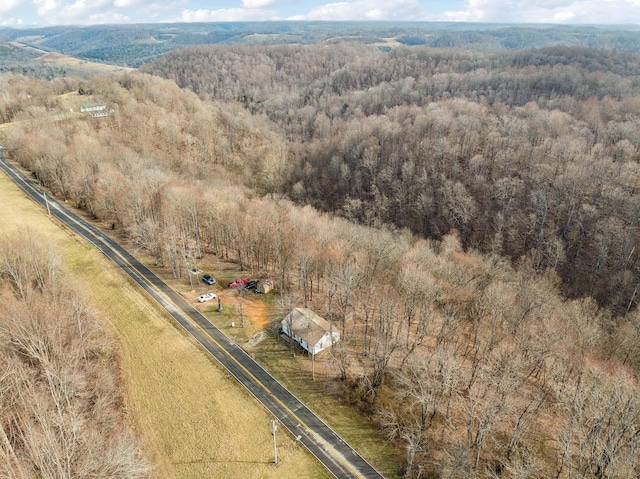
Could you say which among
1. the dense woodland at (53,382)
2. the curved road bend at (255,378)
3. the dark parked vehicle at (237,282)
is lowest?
the curved road bend at (255,378)

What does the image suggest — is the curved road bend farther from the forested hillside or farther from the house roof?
the forested hillside

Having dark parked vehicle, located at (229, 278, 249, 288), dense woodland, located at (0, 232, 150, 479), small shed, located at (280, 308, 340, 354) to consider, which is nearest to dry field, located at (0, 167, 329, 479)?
dense woodland, located at (0, 232, 150, 479)

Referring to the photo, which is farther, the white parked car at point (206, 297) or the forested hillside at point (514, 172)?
the forested hillside at point (514, 172)

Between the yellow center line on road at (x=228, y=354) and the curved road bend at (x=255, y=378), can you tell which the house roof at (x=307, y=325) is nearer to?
the curved road bend at (x=255, y=378)

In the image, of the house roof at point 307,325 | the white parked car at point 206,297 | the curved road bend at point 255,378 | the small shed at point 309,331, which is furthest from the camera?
the white parked car at point 206,297

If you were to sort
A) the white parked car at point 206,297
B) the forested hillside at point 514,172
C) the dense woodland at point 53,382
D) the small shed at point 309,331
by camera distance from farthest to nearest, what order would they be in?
the forested hillside at point 514,172 → the white parked car at point 206,297 → the small shed at point 309,331 → the dense woodland at point 53,382

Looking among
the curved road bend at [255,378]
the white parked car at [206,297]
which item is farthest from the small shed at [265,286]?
the curved road bend at [255,378]
